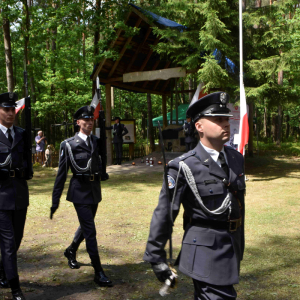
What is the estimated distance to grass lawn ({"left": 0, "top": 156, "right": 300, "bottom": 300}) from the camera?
486cm

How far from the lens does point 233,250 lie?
288cm

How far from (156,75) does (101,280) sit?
15.2 meters

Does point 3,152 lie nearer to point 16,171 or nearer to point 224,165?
point 16,171

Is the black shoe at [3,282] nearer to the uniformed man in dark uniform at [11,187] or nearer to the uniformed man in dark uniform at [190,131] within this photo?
the uniformed man in dark uniform at [11,187]

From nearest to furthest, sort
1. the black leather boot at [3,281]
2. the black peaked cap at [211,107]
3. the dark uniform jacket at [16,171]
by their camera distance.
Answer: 1. the black peaked cap at [211,107]
2. the dark uniform jacket at [16,171]
3. the black leather boot at [3,281]

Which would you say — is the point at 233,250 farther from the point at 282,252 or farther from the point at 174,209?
the point at 282,252

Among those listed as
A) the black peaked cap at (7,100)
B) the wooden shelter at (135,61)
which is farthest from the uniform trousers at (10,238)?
the wooden shelter at (135,61)

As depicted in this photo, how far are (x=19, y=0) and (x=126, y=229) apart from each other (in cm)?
1497

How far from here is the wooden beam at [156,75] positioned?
18344 mm

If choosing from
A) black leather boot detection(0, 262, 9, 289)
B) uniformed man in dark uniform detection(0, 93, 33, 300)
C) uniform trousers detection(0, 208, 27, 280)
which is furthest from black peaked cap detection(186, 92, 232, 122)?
black leather boot detection(0, 262, 9, 289)

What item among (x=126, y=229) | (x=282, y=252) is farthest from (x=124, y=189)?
(x=282, y=252)

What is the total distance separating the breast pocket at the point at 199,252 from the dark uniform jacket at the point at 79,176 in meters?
2.50

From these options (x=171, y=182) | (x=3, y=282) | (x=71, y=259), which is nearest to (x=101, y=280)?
(x=71, y=259)

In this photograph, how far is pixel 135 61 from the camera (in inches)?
827
